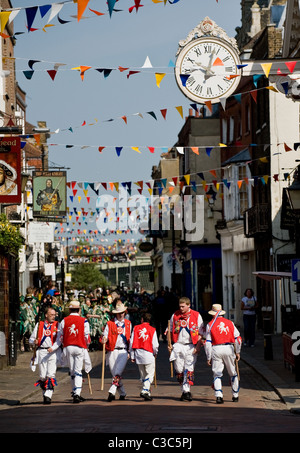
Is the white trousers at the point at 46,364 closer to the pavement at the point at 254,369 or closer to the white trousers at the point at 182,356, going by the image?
the pavement at the point at 254,369

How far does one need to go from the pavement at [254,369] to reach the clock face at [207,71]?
598 cm

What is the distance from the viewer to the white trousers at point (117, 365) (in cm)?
1642

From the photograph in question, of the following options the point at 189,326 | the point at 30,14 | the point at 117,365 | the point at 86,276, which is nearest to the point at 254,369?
the point at 189,326

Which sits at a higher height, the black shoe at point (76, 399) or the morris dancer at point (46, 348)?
the morris dancer at point (46, 348)

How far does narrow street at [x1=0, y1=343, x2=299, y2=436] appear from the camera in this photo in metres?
12.3

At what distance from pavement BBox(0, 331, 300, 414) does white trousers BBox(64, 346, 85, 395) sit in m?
1.07

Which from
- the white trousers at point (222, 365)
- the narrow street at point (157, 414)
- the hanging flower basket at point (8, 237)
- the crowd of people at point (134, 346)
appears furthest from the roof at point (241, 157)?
the white trousers at point (222, 365)

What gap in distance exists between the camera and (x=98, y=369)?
23.1 m

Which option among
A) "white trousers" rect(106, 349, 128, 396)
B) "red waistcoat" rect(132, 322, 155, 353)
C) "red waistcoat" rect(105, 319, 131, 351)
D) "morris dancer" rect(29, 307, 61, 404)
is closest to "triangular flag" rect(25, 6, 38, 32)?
"morris dancer" rect(29, 307, 61, 404)

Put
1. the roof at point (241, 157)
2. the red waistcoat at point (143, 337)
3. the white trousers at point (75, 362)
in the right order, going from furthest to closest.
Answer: the roof at point (241, 157)
the red waistcoat at point (143, 337)
the white trousers at point (75, 362)

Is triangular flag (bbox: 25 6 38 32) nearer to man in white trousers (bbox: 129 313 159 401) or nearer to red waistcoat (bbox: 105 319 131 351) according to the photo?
red waistcoat (bbox: 105 319 131 351)

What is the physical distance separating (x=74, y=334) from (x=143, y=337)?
1205 mm

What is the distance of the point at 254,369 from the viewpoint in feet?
72.3
